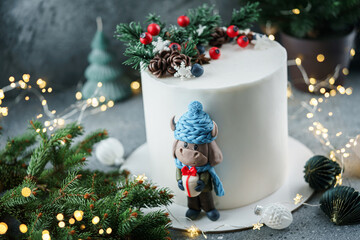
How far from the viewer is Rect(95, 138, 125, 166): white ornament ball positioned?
2143 mm

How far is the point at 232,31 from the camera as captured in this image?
196 centimetres

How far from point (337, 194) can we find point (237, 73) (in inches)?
21.1

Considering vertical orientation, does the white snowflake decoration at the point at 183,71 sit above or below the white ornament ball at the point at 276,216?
above

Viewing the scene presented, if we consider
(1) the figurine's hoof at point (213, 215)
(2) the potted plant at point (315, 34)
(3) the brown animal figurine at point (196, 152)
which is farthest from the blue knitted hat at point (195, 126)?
(2) the potted plant at point (315, 34)

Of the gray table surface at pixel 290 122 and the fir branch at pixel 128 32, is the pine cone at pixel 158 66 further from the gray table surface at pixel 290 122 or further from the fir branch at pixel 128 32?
the gray table surface at pixel 290 122

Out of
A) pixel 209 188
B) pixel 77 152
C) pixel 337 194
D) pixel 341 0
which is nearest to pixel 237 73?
pixel 209 188

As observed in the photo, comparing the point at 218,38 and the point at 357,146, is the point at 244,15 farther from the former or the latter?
the point at 357,146

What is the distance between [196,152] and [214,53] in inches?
15.7

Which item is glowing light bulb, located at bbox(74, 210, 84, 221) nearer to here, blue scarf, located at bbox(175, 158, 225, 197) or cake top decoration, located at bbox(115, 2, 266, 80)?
blue scarf, located at bbox(175, 158, 225, 197)

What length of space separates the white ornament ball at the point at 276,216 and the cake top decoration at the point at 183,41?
20.5 inches

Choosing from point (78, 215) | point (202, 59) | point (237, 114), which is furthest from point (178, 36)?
point (78, 215)

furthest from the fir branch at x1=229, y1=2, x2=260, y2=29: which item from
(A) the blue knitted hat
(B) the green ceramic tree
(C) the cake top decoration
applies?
(B) the green ceramic tree

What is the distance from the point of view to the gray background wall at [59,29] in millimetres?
2547

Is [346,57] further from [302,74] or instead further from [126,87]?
Result: [126,87]
